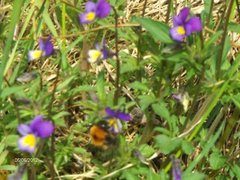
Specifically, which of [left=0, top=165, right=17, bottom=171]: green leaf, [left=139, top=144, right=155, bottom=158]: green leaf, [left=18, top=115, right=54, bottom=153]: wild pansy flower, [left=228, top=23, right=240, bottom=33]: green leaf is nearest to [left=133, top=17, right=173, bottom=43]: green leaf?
[left=228, top=23, right=240, bottom=33]: green leaf

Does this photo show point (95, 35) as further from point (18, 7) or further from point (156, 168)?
point (156, 168)

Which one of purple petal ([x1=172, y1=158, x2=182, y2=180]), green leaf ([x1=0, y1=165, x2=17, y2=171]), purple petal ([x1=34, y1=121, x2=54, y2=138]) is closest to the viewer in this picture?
purple petal ([x1=34, y1=121, x2=54, y2=138])

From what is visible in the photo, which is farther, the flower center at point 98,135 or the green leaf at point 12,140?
the green leaf at point 12,140

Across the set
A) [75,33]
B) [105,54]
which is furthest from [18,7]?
[105,54]

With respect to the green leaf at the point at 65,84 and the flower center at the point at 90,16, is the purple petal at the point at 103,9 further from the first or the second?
the green leaf at the point at 65,84

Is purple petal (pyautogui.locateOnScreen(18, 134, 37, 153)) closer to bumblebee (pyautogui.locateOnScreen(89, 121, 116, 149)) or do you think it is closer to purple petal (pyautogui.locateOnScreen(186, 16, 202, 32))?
bumblebee (pyautogui.locateOnScreen(89, 121, 116, 149))

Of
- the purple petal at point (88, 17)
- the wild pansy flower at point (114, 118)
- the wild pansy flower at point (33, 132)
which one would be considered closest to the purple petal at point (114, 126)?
the wild pansy flower at point (114, 118)
